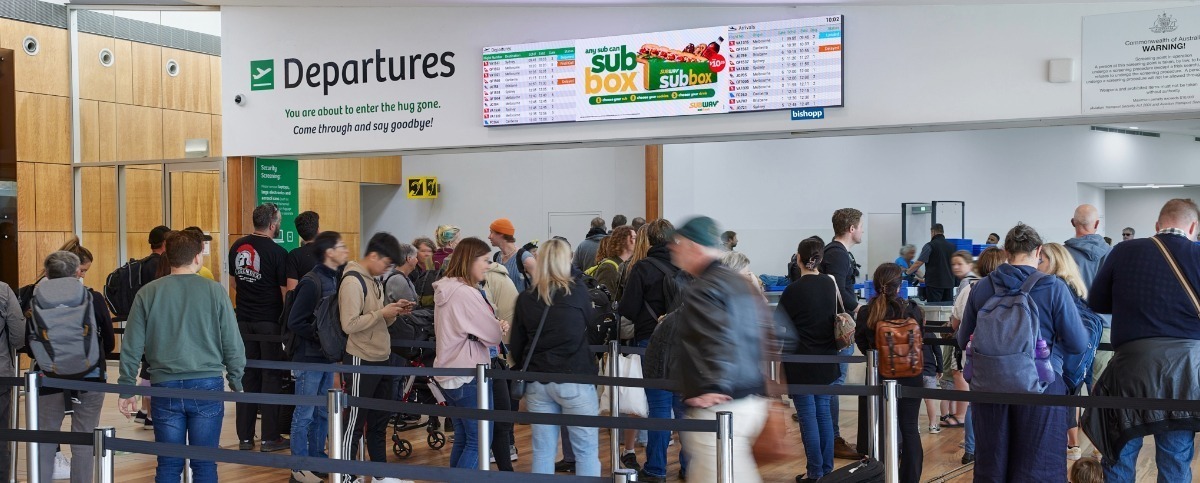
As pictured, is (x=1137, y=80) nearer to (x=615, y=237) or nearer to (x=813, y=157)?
(x=615, y=237)

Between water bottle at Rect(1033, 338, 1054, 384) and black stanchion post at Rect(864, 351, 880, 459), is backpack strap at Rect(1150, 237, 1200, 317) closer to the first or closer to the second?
water bottle at Rect(1033, 338, 1054, 384)

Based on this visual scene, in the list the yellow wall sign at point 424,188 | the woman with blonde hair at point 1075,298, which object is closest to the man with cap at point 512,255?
the woman with blonde hair at point 1075,298

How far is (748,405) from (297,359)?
11.5 feet

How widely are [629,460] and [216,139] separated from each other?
632cm

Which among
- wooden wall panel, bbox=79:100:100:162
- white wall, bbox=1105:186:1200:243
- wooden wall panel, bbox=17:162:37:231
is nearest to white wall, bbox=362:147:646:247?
wooden wall panel, bbox=79:100:100:162

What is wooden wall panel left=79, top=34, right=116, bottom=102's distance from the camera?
10711 millimetres

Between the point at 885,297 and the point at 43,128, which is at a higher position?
the point at 43,128

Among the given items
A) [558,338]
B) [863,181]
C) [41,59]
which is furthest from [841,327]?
[41,59]

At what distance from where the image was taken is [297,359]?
6109 mm

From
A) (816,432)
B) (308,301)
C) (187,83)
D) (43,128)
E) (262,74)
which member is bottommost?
(816,432)

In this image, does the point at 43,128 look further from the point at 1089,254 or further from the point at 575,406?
the point at 1089,254

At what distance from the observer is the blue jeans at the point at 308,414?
5.90 meters

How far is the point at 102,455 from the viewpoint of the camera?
3.50m

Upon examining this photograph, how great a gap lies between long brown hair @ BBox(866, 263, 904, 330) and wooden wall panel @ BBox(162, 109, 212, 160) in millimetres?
7363
